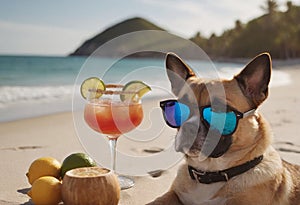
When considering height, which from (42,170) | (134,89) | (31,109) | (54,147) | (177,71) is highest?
(177,71)

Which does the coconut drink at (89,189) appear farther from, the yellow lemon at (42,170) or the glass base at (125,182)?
the glass base at (125,182)

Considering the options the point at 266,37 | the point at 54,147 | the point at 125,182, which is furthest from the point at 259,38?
the point at 125,182

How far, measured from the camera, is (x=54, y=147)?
578 cm

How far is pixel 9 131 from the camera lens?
674 cm

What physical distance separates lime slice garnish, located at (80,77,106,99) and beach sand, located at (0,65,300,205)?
952 millimetres

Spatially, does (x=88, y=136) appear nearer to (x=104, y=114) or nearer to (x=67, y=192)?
(x=104, y=114)

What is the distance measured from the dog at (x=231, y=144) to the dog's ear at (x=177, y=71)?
0.22 m

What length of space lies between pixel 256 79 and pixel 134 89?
4.14 feet

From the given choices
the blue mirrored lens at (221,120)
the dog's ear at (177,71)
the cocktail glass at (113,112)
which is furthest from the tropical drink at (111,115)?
the blue mirrored lens at (221,120)

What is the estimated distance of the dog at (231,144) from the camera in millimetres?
3162

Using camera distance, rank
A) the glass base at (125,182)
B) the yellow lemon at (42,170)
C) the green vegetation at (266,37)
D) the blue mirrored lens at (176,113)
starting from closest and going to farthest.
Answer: the blue mirrored lens at (176,113) < the yellow lemon at (42,170) < the glass base at (125,182) < the green vegetation at (266,37)

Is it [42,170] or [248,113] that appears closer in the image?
[248,113]

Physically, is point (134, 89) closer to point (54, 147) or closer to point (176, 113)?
point (176, 113)

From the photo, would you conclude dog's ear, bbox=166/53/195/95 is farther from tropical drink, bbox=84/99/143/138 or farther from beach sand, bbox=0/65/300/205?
beach sand, bbox=0/65/300/205
